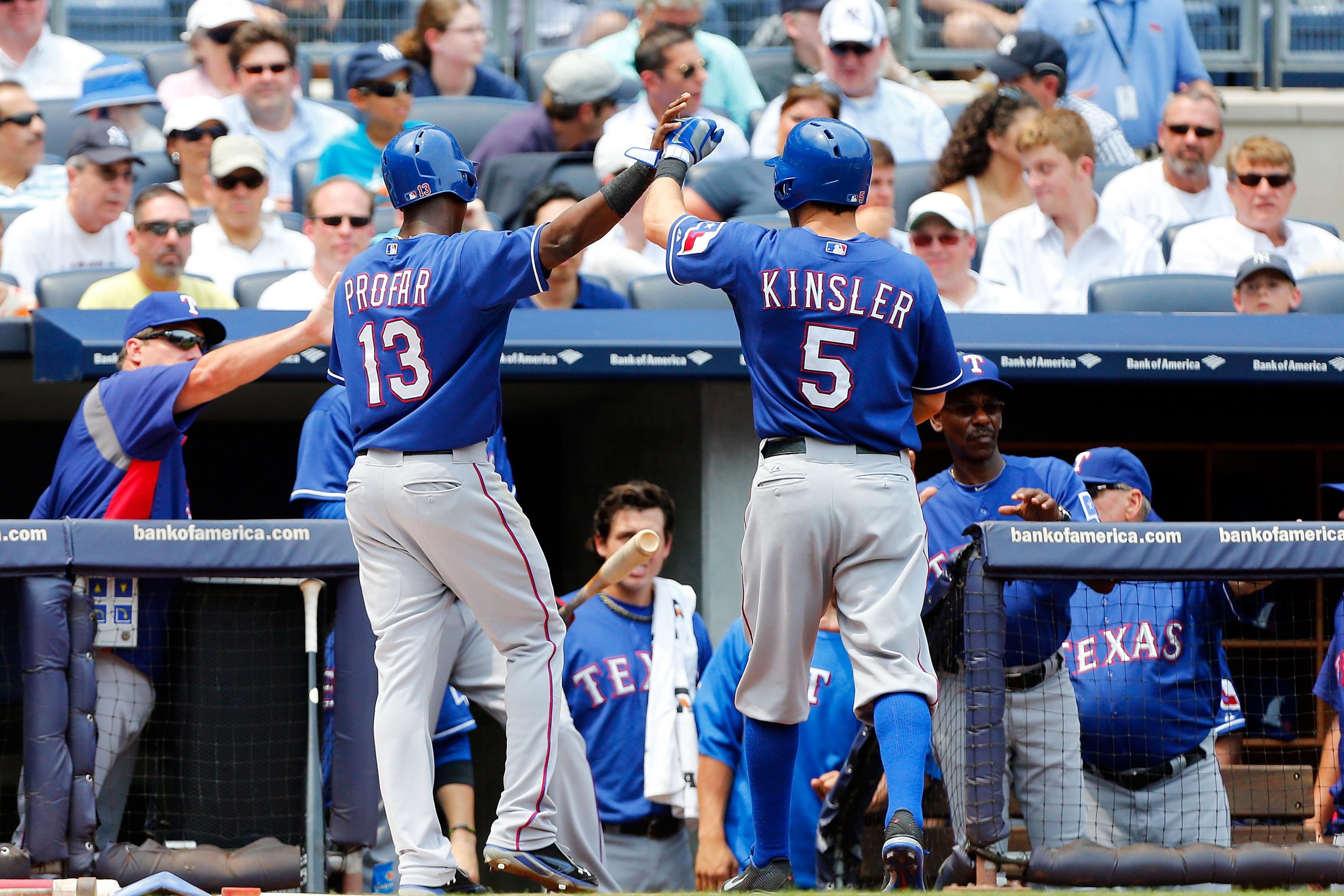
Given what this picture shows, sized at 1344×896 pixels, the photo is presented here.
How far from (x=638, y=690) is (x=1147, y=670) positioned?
1.44 m

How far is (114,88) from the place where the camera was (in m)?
7.32

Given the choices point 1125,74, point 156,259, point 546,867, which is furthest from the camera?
point 1125,74

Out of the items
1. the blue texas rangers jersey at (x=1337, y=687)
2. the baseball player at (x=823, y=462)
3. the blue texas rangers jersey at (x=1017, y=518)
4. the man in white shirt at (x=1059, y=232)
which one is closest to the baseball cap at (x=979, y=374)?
the blue texas rangers jersey at (x=1017, y=518)

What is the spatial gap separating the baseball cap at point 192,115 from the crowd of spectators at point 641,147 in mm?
12

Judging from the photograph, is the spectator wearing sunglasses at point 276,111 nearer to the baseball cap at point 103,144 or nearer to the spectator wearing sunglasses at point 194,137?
the spectator wearing sunglasses at point 194,137

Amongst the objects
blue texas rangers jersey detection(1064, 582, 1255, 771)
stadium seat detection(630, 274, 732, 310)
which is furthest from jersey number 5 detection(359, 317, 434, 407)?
stadium seat detection(630, 274, 732, 310)

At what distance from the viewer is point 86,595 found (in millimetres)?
4145

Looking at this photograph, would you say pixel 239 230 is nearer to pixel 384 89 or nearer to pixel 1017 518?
pixel 384 89

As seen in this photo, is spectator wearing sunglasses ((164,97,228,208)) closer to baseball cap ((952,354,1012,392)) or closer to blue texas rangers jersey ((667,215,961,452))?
baseball cap ((952,354,1012,392))

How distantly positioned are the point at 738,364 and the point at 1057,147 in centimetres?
220

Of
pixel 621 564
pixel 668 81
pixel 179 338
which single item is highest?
pixel 668 81

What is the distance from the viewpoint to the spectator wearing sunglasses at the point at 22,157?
6879 millimetres

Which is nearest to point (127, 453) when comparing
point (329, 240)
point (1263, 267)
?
point (329, 240)

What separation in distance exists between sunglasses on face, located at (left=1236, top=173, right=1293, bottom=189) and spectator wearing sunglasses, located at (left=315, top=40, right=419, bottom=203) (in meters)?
3.35
